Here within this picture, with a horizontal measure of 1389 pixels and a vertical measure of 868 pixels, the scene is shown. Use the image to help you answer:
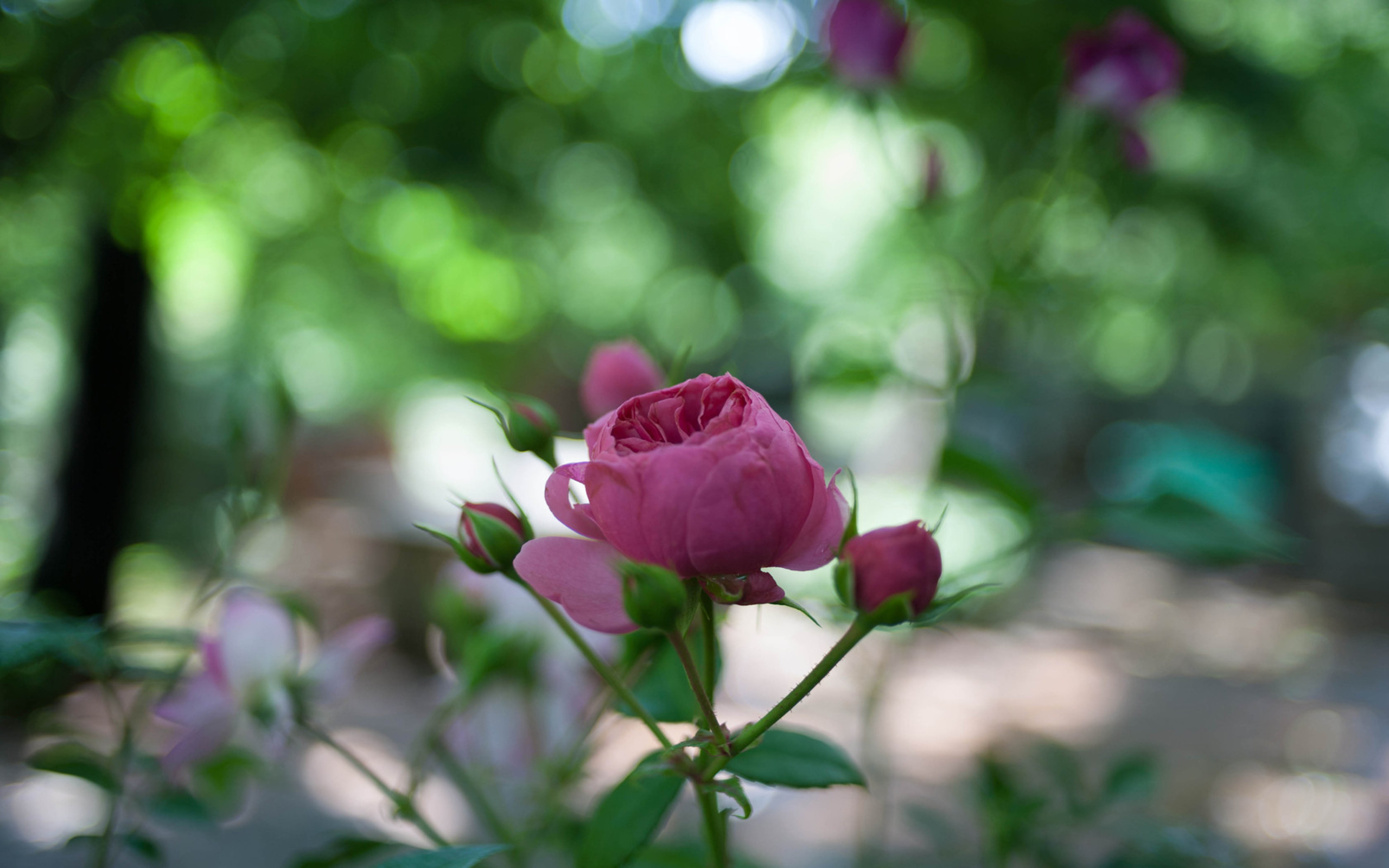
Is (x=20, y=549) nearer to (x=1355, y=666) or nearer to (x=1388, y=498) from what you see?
(x=1355, y=666)

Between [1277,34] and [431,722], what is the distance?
337 cm

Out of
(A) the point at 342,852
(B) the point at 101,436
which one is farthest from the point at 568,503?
(B) the point at 101,436

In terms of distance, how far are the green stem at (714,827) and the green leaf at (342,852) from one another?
16 cm

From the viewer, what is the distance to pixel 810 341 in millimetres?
3521

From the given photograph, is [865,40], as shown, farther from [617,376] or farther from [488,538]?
[488,538]

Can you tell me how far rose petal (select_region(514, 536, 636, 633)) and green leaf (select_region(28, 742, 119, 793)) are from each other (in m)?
0.28

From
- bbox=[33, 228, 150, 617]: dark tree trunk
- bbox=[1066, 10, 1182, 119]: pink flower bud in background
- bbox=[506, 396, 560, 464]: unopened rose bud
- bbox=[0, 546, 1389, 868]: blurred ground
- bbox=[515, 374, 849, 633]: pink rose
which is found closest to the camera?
bbox=[515, 374, 849, 633]: pink rose

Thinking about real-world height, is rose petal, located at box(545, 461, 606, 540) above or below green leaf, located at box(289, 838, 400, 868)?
above

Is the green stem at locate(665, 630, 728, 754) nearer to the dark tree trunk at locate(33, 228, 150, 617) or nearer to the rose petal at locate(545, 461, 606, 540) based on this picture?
the rose petal at locate(545, 461, 606, 540)

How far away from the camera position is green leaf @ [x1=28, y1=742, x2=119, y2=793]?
420mm

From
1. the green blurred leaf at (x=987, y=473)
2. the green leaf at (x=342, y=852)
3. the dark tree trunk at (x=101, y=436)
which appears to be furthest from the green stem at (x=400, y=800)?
the dark tree trunk at (x=101, y=436)

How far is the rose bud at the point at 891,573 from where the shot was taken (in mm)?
255

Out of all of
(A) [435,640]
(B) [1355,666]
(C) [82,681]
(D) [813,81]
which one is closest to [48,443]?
(C) [82,681]

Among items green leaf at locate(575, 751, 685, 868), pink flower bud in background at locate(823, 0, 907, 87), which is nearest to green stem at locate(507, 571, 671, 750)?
green leaf at locate(575, 751, 685, 868)
